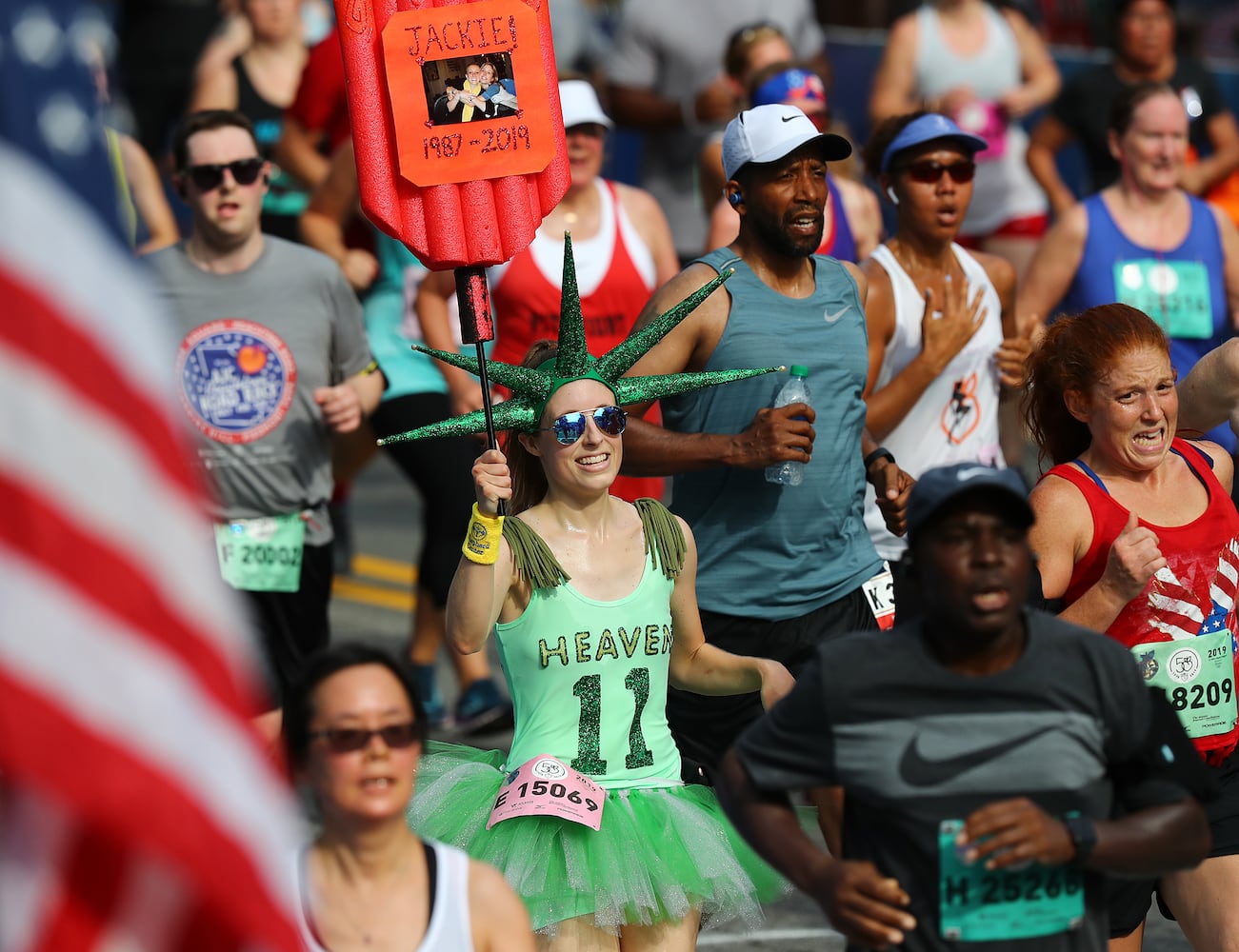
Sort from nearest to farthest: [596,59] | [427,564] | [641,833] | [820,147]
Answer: [641,833] < [820,147] < [427,564] < [596,59]

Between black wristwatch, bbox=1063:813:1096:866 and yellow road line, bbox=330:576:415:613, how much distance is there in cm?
724

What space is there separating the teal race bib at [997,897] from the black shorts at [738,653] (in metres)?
1.92

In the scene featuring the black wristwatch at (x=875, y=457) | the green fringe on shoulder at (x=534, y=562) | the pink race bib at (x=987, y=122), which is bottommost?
the green fringe on shoulder at (x=534, y=562)

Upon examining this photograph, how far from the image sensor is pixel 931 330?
689 centimetres

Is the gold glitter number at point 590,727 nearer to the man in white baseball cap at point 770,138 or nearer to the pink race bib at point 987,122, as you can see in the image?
the man in white baseball cap at point 770,138

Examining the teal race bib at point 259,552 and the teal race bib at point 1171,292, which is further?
the teal race bib at point 1171,292

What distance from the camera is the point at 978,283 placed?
7.14 metres

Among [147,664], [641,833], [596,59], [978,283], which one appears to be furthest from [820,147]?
[596,59]

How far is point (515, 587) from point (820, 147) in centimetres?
182

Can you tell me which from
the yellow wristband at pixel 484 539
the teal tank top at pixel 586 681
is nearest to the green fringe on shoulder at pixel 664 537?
the teal tank top at pixel 586 681

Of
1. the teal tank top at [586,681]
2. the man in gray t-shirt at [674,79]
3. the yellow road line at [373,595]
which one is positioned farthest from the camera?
the yellow road line at [373,595]

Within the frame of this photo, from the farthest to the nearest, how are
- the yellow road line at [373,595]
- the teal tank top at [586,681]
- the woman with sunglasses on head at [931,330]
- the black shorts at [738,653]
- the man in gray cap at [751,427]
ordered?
the yellow road line at [373,595]
the woman with sunglasses on head at [931,330]
the man in gray cap at [751,427]
the black shorts at [738,653]
the teal tank top at [586,681]

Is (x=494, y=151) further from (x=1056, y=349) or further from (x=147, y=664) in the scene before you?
(x=147, y=664)

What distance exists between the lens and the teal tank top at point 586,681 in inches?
205
